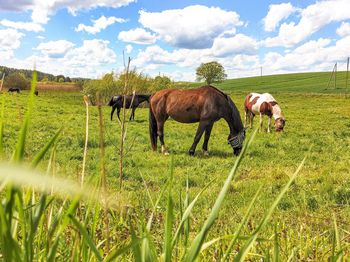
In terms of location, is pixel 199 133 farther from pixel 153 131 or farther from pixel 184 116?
pixel 153 131

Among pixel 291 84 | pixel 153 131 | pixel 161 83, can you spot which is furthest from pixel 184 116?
pixel 291 84

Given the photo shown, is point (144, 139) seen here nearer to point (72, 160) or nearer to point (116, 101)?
point (72, 160)

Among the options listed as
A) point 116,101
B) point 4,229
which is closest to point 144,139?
point 116,101

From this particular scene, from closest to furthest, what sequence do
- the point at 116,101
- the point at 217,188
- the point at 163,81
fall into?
1. the point at 217,188
2. the point at 116,101
3. the point at 163,81

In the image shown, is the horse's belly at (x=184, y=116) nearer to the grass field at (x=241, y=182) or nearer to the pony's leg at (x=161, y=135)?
the pony's leg at (x=161, y=135)

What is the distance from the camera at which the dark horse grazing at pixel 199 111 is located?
1106 centimetres

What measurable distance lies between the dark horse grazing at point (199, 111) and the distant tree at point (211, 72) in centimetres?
8862

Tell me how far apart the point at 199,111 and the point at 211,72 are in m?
89.4

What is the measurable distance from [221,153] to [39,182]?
11238 mm

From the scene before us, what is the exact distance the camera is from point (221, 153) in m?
11.5

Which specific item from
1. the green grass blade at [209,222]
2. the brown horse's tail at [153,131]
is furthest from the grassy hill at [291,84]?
the green grass blade at [209,222]

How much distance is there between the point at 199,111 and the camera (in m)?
11.3

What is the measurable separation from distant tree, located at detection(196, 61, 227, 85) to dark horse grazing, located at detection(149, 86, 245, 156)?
88623 mm

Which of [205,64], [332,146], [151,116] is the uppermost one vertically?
[205,64]
